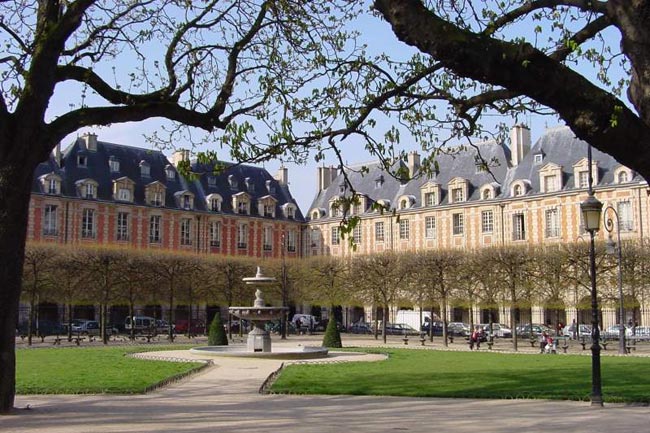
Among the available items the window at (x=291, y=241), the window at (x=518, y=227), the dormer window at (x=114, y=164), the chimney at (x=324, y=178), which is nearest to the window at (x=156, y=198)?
the dormer window at (x=114, y=164)

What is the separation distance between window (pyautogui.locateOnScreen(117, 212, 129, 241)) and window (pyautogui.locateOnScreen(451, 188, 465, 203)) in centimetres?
2008

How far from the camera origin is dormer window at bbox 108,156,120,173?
1897 inches

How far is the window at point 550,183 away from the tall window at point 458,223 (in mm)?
6080

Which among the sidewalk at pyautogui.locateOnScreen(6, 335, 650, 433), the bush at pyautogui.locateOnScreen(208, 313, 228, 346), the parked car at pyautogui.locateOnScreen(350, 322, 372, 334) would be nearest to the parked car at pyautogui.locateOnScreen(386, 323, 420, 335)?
the parked car at pyautogui.locateOnScreen(350, 322, 372, 334)

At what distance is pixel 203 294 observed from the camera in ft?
124

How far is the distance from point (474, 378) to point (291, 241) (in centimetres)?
4240

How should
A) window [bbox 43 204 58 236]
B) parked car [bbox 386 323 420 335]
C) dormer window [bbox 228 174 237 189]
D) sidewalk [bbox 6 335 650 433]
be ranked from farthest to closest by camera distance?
dormer window [bbox 228 174 237 189]
window [bbox 43 204 58 236]
parked car [bbox 386 323 420 335]
sidewalk [bbox 6 335 650 433]

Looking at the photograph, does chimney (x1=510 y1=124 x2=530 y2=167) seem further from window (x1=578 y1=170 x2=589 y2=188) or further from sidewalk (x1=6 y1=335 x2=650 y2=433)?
sidewalk (x1=6 y1=335 x2=650 y2=433)

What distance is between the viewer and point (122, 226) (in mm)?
47438

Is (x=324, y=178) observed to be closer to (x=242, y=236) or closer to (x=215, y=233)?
(x=242, y=236)

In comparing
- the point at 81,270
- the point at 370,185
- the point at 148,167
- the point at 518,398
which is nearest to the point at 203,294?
the point at 81,270

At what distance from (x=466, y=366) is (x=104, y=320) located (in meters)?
17.2

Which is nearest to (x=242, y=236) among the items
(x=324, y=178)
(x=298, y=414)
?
(x=324, y=178)

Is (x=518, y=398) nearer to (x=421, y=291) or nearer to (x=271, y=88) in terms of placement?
(x=271, y=88)
